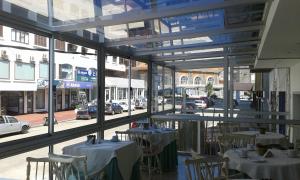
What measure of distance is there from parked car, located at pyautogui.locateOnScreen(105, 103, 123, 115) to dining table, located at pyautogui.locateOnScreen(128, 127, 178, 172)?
1.83ft

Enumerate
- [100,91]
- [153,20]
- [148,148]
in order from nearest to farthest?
[153,20] → [148,148] → [100,91]

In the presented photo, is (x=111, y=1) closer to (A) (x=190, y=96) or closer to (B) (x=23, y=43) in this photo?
(B) (x=23, y=43)

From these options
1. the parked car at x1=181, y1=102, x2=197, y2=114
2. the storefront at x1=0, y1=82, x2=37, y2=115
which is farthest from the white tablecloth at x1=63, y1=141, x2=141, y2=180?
the parked car at x1=181, y1=102, x2=197, y2=114

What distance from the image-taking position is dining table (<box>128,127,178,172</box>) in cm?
607

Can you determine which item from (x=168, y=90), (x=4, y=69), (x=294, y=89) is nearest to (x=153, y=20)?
(x=4, y=69)

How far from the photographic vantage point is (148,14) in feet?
14.0

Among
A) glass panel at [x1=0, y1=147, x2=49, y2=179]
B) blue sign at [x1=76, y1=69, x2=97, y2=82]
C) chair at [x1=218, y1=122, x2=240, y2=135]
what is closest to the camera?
glass panel at [x1=0, y1=147, x2=49, y2=179]

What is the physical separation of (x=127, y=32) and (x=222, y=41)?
6.77 ft

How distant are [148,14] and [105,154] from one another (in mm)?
1858

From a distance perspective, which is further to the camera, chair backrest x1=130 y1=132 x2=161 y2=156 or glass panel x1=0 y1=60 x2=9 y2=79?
chair backrest x1=130 y1=132 x2=161 y2=156

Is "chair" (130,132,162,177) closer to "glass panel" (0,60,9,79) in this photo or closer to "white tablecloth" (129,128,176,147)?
"white tablecloth" (129,128,176,147)

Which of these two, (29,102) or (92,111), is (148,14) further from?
(92,111)

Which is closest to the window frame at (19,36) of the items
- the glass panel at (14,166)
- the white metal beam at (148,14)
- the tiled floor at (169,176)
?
the white metal beam at (148,14)

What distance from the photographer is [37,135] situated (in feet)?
14.4
